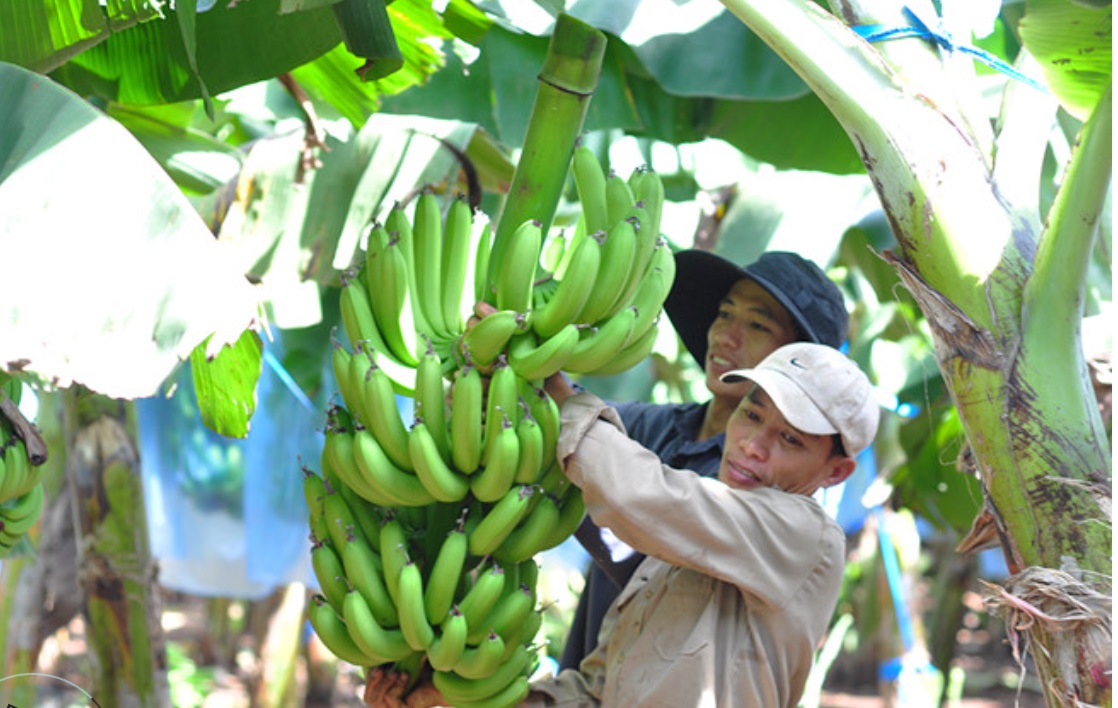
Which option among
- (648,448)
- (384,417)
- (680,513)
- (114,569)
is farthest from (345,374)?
(114,569)

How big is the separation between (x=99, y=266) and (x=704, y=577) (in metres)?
0.98

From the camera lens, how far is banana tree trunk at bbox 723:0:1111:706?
5.83ft

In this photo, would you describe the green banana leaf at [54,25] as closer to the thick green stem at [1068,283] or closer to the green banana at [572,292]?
the green banana at [572,292]

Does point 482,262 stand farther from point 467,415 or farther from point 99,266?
point 99,266

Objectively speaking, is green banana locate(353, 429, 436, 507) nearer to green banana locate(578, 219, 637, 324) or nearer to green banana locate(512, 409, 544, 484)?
green banana locate(512, 409, 544, 484)

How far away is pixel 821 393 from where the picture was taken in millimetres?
2016

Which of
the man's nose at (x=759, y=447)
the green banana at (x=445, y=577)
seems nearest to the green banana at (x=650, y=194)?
the man's nose at (x=759, y=447)

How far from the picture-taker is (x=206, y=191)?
138 inches

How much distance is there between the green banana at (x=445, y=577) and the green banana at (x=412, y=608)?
0.06ft

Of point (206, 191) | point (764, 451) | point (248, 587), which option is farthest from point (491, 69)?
point (248, 587)

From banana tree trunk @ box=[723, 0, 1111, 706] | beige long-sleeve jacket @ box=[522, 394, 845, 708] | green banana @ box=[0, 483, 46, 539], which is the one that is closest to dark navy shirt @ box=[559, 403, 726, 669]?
beige long-sleeve jacket @ box=[522, 394, 845, 708]

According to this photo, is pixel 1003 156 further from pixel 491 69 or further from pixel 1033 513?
pixel 491 69

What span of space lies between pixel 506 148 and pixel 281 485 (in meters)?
1.65

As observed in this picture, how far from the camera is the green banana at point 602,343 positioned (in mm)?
1903
